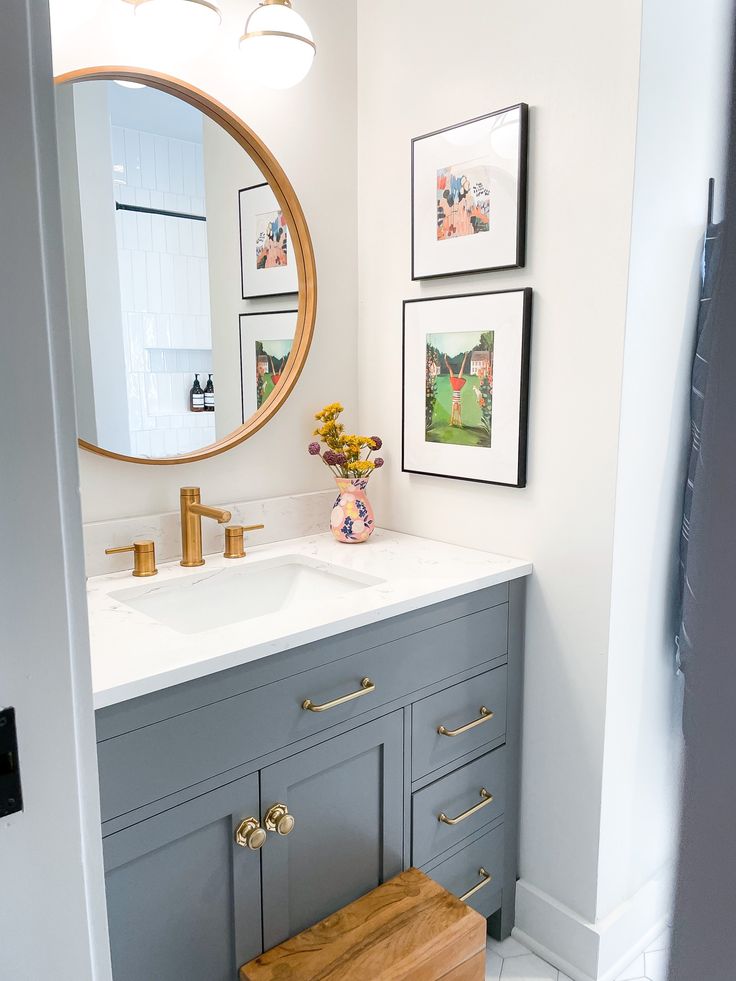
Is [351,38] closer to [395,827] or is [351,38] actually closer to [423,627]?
[423,627]

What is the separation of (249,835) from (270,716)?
19 cm

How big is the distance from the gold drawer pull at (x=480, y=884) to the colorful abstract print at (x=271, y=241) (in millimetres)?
1512

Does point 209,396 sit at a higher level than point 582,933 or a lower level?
higher

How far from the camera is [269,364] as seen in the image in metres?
1.81

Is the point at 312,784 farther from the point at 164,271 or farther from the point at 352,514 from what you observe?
the point at 164,271

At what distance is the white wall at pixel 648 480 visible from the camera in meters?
1.39

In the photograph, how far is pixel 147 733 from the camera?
3.54ft

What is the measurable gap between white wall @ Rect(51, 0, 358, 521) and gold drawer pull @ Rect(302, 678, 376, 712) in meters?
0.64

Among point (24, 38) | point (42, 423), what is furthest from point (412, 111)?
point (42, 423)

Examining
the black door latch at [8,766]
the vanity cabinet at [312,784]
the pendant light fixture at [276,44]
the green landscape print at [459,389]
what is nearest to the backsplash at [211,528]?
the green landscape print at [459,389]

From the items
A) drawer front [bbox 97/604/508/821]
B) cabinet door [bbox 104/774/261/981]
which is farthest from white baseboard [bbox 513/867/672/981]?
cabinet door [bbox 104/774/261/981]

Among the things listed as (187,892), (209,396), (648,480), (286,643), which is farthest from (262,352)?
(187,892)

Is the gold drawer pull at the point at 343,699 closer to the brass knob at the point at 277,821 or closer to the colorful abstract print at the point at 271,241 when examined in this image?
the brass knob at the point at 277,821

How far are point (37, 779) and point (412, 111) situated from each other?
5.48ft
